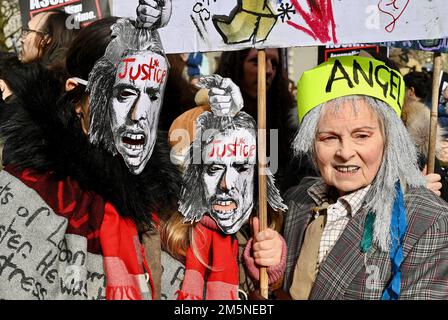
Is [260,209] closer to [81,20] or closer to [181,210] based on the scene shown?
[181,210]

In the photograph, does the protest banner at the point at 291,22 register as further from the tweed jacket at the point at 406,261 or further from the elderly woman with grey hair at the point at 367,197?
the tweed jacket at the point at 406,261

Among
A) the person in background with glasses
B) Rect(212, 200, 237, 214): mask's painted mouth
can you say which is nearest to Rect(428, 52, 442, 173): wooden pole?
Rect(212, 200, 237, 214): mask's painted mouth

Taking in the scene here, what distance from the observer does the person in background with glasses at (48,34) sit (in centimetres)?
369

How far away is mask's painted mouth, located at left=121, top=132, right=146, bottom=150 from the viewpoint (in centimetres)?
365

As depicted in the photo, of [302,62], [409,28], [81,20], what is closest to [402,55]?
[302,62]

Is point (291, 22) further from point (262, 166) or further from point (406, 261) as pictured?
point (406, 261)

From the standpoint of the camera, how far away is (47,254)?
3.43 metres

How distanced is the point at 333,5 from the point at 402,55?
1232mm

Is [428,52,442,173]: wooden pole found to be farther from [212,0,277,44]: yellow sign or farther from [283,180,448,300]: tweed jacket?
[212,0,277,44]: yellow sign

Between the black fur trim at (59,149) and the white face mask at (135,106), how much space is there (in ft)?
0.22

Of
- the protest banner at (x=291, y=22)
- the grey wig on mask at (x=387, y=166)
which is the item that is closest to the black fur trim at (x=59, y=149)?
the protest banner at (x=291, y=22)

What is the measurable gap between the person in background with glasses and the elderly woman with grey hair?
48.3 inches

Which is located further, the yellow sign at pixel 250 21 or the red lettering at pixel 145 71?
the red lettering at pixel 145 71

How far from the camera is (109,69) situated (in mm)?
3648
